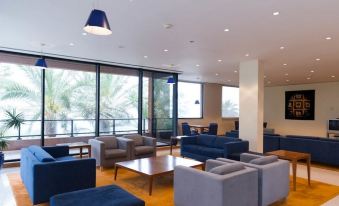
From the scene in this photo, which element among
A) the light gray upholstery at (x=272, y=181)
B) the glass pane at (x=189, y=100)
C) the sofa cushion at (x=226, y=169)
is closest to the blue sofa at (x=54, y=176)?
the sofa cushion at (x=226, y=169)

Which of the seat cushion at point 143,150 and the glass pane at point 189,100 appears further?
the glass pane at point 189,100

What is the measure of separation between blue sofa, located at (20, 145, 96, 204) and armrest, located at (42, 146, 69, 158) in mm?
960

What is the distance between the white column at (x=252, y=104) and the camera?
6828 mm

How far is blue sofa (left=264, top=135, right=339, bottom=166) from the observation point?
6.21 metres

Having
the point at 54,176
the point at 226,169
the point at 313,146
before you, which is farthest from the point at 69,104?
the point at 313,146

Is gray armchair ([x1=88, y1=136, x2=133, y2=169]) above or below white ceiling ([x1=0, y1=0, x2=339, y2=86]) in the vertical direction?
below

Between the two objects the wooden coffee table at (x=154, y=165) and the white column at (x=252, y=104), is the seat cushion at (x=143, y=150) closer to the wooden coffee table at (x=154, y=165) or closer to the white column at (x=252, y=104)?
the wooden coffee table at (x=154, y=165)

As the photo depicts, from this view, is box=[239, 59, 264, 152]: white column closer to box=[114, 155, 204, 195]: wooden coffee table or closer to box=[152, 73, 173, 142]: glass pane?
box=[114, 155, 204, 195]: wooden coffee table

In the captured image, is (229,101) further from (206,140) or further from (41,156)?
(41,156)

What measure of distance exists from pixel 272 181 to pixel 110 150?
3948mm

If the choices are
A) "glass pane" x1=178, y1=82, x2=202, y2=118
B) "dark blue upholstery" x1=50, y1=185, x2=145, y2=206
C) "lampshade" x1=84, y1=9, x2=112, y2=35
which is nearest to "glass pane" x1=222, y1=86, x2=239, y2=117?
"glass pane" x1=178, y1=82, x2=202, y2=118

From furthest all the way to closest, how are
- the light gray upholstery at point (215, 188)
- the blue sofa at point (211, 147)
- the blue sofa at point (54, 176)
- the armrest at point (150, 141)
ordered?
the armrest at point (150, 141) < the blue sofa at point (211, 147) < the blue sofa at point (54, 176) < the light gray upholstery at point (215, 188)

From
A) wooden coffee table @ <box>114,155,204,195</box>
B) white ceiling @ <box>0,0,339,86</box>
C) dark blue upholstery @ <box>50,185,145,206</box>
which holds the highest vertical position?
white ceiling @ <box>0,0,339,86</box>

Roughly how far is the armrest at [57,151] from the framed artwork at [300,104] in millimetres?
12042
